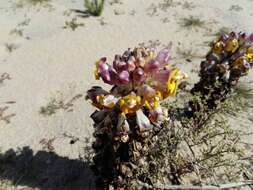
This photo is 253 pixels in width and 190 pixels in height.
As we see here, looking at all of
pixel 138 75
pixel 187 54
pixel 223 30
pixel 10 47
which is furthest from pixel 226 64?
pixel 10 47

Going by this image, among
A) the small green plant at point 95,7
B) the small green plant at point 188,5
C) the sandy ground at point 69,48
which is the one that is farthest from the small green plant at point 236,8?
the small green plant at point 95,7

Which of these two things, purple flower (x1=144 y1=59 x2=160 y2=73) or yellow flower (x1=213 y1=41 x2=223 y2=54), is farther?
yellow flower (x1=213 y1=41 x2=223 y2=54)

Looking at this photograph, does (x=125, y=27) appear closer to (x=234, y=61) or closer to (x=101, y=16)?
(x=101, y=16)

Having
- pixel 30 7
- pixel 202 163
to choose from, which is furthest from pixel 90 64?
pixel 202 163

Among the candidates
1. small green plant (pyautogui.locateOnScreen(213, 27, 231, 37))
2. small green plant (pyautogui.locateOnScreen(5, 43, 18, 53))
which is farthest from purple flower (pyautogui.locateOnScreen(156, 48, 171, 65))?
small green plant (pyautogui.locateOnScreen(213, 27, 231, 37))

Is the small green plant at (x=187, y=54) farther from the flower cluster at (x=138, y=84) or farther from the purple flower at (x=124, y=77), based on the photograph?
the purple flower at (x=124, y=77)

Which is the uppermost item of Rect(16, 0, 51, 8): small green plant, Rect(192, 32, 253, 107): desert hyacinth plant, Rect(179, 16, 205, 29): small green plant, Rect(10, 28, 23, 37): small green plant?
Rect(16, 0, 51, 8): small green plant

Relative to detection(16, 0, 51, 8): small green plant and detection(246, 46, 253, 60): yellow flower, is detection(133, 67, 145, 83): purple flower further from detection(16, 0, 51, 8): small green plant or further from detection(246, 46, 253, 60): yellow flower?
detection(16, 0, 51, 8): small green plant
